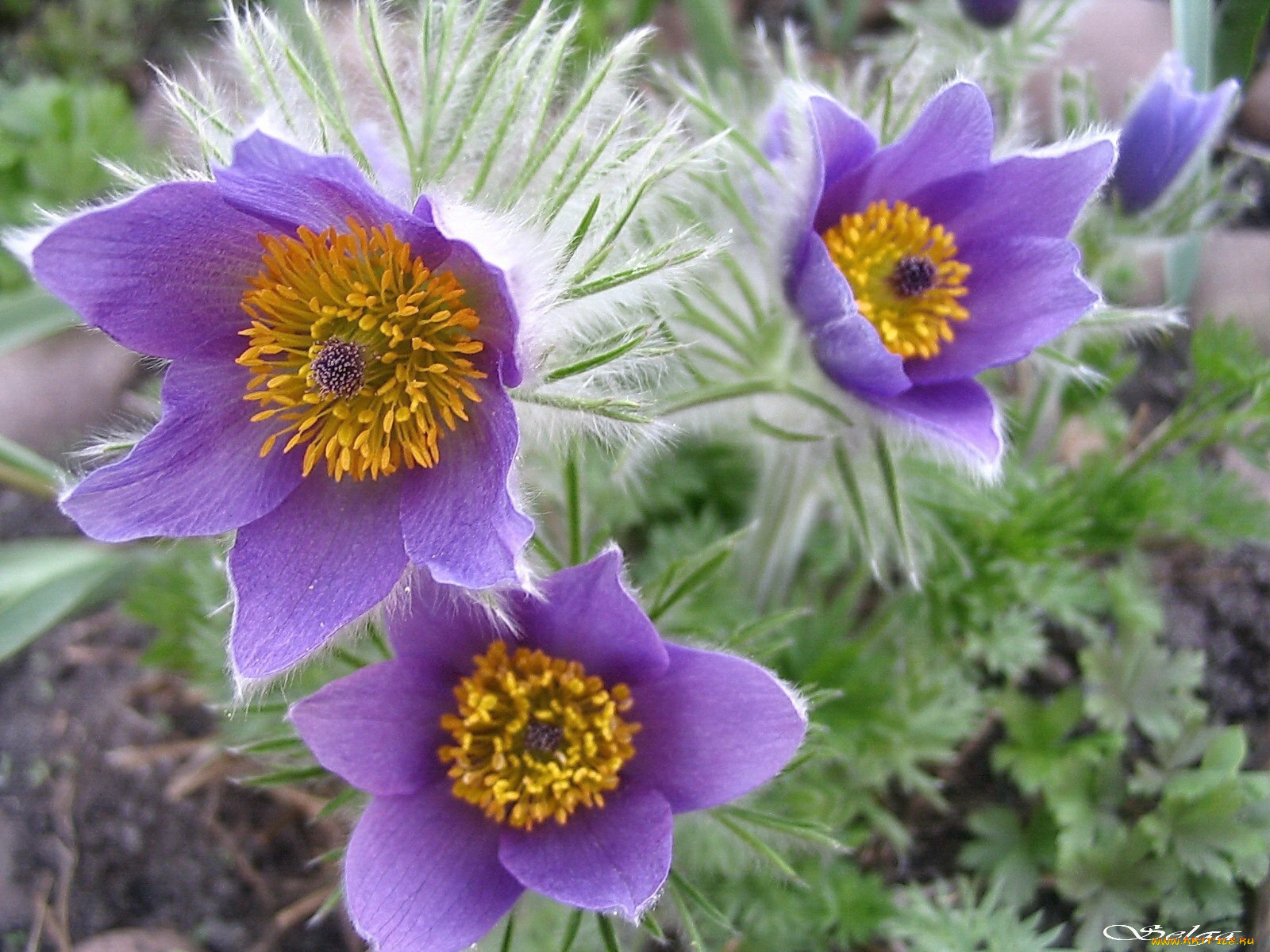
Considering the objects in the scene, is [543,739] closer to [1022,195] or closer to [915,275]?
[915,275]

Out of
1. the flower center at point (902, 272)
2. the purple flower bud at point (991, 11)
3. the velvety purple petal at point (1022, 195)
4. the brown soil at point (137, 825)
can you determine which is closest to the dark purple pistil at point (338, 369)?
the flower center at point (902, 272)

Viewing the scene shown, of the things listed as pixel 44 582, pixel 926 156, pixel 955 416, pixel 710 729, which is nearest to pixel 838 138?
pixel 926 156

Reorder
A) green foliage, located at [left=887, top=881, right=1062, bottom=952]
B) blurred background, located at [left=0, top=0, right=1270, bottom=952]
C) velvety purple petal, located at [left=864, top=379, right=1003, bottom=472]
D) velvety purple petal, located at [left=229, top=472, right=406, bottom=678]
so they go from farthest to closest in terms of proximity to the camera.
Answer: blurred background, located at [left=0, top=0, right=1270, bottom=952]
green foliage, located at [left=887, top=881, right=1062, bottom=952]
velvety purple petal, located at [left=864, top=379, right=1003, bottom=472]
velvety purple petal, located at [left=229, top=472, right=406, bottom=678]

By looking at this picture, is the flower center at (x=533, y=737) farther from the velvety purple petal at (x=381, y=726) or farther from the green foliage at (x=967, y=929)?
the green foliage at (x=967, y=929)

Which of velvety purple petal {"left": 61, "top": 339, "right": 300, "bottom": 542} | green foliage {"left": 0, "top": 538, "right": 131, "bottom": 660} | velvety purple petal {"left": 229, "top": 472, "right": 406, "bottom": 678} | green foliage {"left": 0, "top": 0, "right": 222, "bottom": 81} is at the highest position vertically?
velvety purple petal {"left": 61, "top": 339, "right": 300, "bottom": 542}

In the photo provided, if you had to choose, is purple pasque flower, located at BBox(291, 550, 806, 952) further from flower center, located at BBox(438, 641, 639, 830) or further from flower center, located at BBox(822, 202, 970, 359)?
flower center, located at BBox(822, 202, 970, 359)

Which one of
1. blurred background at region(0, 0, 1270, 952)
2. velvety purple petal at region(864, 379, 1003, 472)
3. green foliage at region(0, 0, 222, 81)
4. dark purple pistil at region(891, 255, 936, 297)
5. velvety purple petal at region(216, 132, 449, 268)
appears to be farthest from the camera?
green foliage at region(0, 0, 222, 81)

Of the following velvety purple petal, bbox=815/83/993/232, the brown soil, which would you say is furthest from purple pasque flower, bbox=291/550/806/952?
the brown soil
